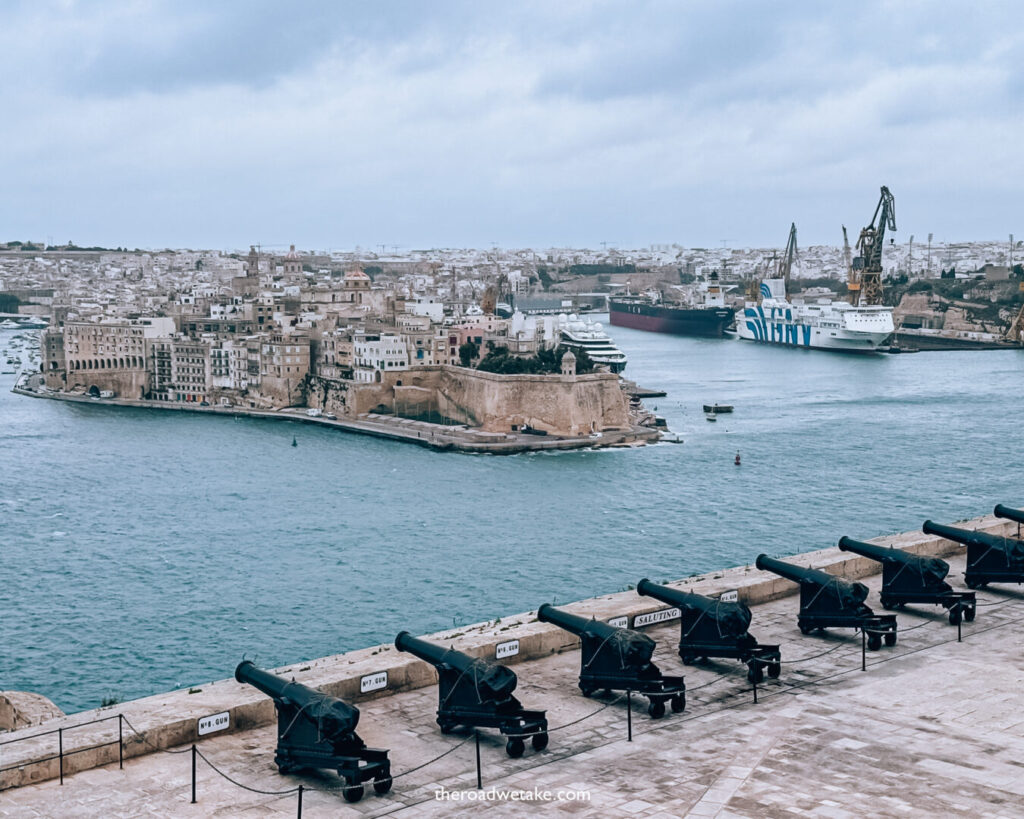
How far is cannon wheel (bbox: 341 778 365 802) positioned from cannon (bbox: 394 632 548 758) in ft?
2.31

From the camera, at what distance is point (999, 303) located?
6406 cm

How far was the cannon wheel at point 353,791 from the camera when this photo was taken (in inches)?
191

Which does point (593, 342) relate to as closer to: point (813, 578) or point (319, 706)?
point (813, 578)

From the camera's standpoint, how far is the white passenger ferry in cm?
5322

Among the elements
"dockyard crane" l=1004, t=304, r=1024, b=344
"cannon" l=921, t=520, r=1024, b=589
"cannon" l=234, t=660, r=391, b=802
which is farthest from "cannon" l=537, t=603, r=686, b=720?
"dockyard crane" l=1004, t=304, r=1024, b=344

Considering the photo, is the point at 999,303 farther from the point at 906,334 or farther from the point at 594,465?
the point at 594,465

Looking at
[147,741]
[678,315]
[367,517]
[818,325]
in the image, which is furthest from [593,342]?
[147,741]

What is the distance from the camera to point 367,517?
20016 millimetres

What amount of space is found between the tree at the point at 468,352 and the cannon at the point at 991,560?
25.0 meters

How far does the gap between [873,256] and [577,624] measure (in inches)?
2245

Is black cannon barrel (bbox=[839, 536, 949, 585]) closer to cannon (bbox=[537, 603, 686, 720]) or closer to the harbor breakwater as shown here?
the harbor breakwater

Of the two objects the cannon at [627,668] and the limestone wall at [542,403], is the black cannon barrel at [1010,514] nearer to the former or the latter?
the cannon at [627,668]

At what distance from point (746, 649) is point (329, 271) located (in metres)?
103

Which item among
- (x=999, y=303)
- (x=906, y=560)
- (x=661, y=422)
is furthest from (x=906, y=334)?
(x=906, y=560)
